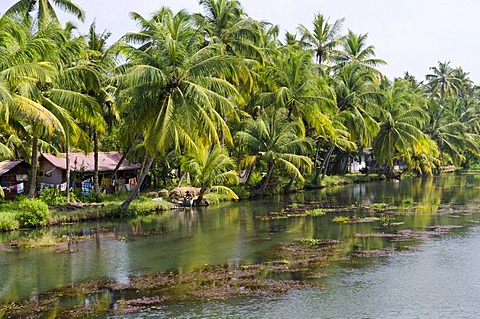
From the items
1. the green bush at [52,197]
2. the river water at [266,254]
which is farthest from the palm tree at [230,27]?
the green bush at [52,197]

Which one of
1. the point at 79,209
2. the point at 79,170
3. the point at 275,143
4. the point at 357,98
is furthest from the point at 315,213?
the point at 357,98

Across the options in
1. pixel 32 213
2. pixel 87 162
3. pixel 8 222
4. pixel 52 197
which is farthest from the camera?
pixel 87 162

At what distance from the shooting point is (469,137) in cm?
5653

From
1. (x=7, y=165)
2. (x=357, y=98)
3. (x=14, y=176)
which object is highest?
(x=357, y=98)

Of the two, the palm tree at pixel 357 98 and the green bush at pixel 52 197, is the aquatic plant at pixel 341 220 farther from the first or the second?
the palm tree at pixel 357 98

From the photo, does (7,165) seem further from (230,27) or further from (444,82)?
(444,82)

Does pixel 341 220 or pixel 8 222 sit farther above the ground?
pixel 8 222

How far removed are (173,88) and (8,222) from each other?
8736 millimetres

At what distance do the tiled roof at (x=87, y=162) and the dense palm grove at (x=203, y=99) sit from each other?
2.30 feet

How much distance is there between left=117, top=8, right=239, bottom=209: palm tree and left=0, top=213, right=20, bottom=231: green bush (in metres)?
6.20

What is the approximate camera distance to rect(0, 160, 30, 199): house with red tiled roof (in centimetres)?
2861

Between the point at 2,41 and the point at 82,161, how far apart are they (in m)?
13.0

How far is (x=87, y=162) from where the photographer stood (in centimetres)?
3159

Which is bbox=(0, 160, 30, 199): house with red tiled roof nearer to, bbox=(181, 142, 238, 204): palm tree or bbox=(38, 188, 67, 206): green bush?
bbox=(38, 188, 67, 206): green bush
